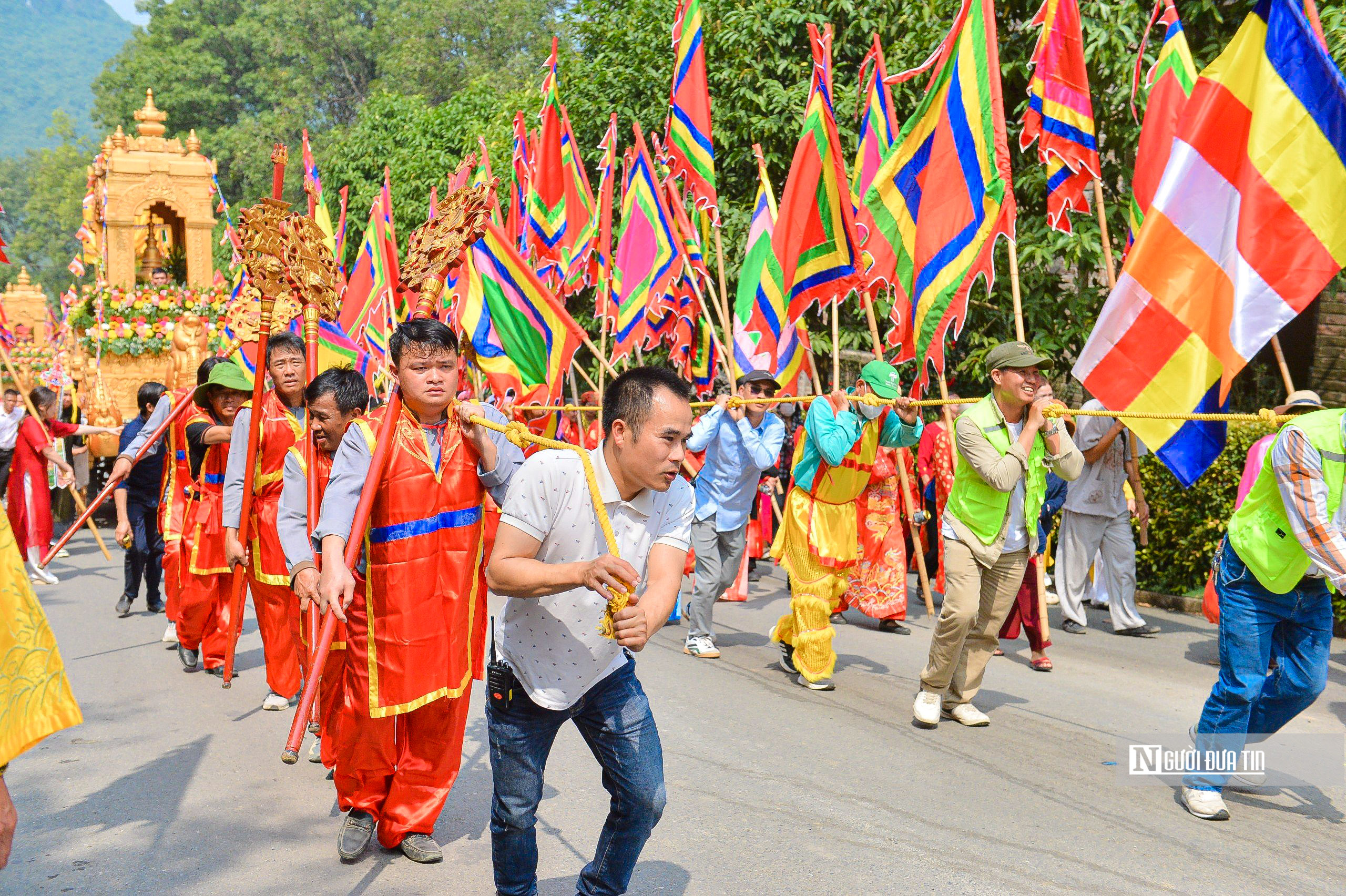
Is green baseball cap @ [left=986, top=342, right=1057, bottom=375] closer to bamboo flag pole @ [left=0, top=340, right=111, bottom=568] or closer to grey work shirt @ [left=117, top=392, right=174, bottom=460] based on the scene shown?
grey work shirt @ [left=117, top=392, right=174, bottom=460]

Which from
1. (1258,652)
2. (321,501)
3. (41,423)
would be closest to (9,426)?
(41,423)

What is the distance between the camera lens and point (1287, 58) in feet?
15.3

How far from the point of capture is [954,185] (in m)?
6.50

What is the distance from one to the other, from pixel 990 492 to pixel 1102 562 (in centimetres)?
378

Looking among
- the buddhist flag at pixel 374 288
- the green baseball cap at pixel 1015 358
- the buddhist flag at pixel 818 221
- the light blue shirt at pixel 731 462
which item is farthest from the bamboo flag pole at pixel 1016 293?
the buddhist flag at pixel 374 288

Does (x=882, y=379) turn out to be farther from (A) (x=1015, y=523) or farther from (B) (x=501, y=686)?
(B) (x=501, y=686)

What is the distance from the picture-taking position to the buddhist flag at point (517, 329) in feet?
18.2

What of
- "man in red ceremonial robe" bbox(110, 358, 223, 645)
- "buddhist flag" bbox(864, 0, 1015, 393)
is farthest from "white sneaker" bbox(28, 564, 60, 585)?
"buddhist flag" bbox(864, 0, 1015, 393)

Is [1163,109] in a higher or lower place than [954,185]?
higher

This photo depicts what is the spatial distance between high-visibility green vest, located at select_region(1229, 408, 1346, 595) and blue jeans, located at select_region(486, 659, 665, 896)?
109 inches

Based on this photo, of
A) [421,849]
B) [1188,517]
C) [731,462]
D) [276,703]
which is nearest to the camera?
[421,849]

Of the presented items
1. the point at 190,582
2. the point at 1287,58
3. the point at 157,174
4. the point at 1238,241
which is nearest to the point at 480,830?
the point at 190,582

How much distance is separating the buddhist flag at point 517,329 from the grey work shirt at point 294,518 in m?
1.49

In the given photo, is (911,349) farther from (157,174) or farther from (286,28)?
(286,28)
